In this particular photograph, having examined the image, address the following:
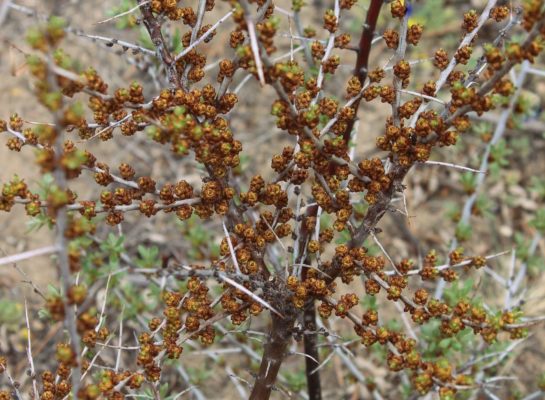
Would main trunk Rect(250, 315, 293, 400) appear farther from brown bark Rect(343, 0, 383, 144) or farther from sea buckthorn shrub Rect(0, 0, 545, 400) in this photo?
brown bark Rect(343, 0, 383, 144)

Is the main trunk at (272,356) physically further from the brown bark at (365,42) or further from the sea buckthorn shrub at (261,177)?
the brown bark at (365,42)

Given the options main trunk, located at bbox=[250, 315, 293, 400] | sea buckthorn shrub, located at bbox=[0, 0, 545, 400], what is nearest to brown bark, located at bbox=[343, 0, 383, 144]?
sea buckthorn shrub, located at bbox=[0, 0, 545, 400]

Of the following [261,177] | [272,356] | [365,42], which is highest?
[365,42]

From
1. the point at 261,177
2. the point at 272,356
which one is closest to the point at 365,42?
the point at 261,177

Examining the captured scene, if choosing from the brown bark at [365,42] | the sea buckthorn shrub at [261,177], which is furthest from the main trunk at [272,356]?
the brown bark at [365,42]

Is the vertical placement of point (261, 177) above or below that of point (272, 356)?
above

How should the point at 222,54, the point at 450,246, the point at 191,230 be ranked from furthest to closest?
the point at 222,54 < the point at 191,230 < the point at 450,246

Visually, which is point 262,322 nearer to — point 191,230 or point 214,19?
point 191,230

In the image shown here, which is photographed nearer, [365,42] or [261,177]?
[261,177]

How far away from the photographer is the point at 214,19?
6867mm

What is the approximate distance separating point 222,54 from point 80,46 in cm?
146

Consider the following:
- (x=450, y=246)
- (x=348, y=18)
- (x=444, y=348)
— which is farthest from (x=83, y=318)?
(x=348, y=18)

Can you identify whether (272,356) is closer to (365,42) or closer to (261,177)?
(261,177)

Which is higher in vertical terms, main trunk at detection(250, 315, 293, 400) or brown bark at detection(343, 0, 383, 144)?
brown bark at detection(343, 0, 383, 144)
